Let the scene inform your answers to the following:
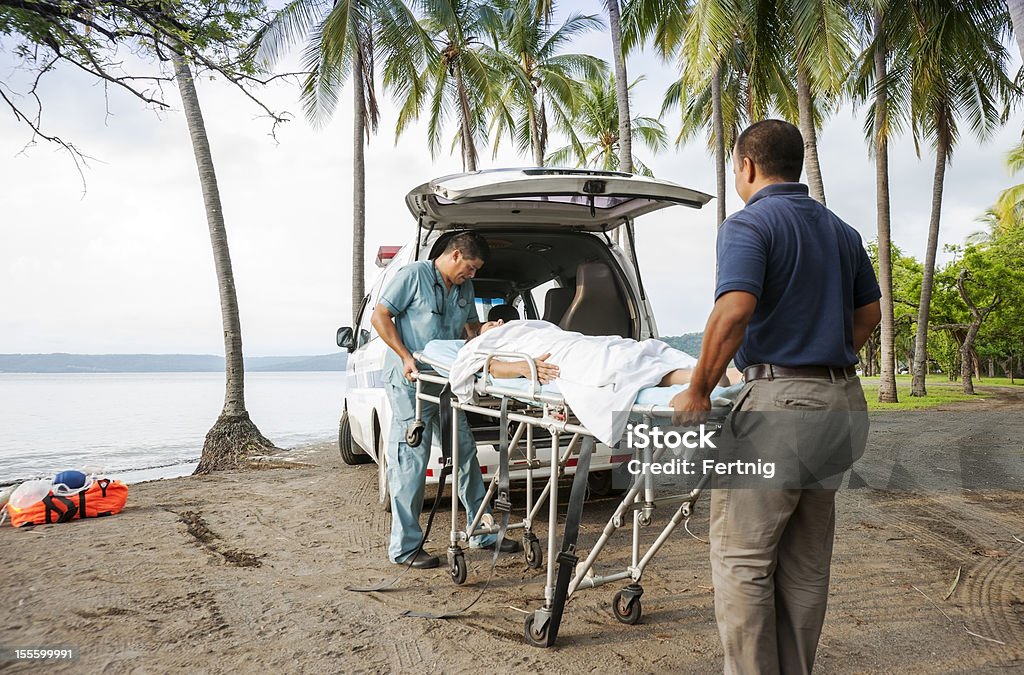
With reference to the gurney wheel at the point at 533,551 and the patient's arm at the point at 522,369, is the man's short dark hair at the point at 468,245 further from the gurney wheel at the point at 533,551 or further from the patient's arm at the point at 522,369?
the gurney wheel at the point at 533,551

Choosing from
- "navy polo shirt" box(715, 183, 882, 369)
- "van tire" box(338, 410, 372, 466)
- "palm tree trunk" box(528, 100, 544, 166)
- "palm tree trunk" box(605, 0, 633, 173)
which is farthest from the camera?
"palm tree trunk" box(528, 100, 544, 166)

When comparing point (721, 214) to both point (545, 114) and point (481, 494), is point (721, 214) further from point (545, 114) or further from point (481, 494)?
point (481, 494)

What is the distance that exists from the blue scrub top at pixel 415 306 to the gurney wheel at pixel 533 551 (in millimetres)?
1157

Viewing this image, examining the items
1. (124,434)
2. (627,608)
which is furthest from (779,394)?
(124,434)

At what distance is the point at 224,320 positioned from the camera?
10.5 metres

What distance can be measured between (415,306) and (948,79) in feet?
61.6

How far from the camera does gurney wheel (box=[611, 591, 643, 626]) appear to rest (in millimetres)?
3164

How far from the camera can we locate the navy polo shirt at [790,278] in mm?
2152

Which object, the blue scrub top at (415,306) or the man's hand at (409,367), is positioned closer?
the man's hand at (409,367)

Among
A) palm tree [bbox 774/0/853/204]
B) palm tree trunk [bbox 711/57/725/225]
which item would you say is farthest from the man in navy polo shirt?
palm tree trunk [bbox 711/57/725/225]

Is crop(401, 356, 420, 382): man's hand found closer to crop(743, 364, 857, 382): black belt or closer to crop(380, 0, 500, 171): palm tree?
crop(743, 364, 857, 382): black belt

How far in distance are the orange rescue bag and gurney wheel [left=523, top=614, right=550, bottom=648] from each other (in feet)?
13.2

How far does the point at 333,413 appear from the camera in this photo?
70.7ft

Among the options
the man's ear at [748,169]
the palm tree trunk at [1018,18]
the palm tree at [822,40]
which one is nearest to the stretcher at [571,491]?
the man's ear at [748,169]
